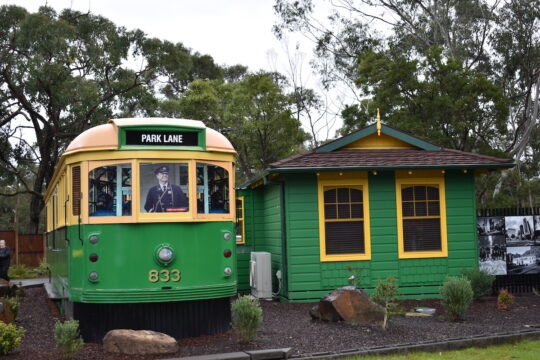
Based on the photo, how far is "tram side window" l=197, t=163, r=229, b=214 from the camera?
996 cm

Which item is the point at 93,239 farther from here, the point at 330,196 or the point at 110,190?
the point at 330,196

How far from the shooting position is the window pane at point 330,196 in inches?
588

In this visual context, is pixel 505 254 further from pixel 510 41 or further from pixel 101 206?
pixel 510 41

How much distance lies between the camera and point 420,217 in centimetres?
1509

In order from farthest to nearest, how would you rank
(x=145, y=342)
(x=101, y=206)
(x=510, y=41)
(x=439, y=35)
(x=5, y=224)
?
(x=5, y=224)
(x=439, y=35)
(x=510, y=41)
(x=101, y=206)
(x=145, y=342)

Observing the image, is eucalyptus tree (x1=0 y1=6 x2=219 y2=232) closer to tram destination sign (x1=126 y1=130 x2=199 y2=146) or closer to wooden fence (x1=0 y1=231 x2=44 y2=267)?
wooden fence (x1=0 y1=231 x2=44 y2=267)

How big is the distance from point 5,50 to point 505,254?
24.1 metres

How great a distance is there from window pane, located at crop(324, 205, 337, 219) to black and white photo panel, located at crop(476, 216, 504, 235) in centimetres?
369

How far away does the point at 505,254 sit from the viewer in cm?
1617

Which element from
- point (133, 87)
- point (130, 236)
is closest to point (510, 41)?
point (133, 87)

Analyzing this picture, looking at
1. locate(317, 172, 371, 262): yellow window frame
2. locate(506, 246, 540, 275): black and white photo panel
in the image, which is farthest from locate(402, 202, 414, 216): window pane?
locate(506, 246, 540, 275): black and white photo panel

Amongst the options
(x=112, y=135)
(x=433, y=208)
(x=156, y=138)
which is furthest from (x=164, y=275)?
(x=433, y=208)

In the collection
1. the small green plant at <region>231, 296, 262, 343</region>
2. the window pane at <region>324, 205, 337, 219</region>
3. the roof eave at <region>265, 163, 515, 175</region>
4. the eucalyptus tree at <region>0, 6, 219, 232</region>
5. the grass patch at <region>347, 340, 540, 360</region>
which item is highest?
the eucalyptus tree at <region>0, 6, 219, 232</region>

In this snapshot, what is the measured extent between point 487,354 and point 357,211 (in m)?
6.13
